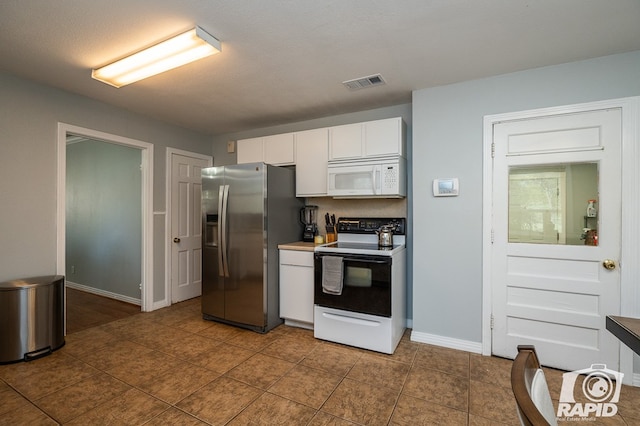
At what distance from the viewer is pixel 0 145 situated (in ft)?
8.17

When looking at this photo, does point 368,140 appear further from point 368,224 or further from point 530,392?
point 530,392

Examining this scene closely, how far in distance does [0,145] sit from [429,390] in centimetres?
413

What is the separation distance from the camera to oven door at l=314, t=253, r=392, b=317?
8.41ft

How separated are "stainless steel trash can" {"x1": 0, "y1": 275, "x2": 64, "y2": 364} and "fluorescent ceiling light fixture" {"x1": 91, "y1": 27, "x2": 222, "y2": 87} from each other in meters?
1.92

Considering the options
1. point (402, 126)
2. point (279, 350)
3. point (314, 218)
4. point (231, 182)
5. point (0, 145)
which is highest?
point (402, 126)

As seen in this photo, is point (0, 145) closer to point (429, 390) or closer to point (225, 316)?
point (225, 316)

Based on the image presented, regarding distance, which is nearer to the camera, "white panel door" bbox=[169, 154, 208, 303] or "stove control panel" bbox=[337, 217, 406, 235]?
"stove control panel" bbox=[337, 217, 406, 235]

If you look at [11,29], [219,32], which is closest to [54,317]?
[11,29]

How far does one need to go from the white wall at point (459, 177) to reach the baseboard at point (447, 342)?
29 mm

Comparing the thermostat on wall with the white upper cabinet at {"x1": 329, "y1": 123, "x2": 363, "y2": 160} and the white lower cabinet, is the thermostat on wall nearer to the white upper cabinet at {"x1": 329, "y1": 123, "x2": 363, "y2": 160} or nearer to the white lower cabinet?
the white upper cabinet at {"x1": 329, "y1": 123, "x2": 363, "y2": 160}

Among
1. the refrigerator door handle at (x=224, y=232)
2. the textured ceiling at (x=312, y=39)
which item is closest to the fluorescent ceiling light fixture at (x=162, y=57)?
the textured ceiling at (x=312, y=39)

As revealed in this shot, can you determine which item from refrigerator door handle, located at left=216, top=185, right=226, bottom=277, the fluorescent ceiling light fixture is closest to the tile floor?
refrigerator door handle, located at left=216, top=185, right=226, bottom=277

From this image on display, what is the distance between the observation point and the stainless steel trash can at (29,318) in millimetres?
2334

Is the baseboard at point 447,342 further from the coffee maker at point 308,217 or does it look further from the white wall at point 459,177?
the coffee maker at point 308,217
